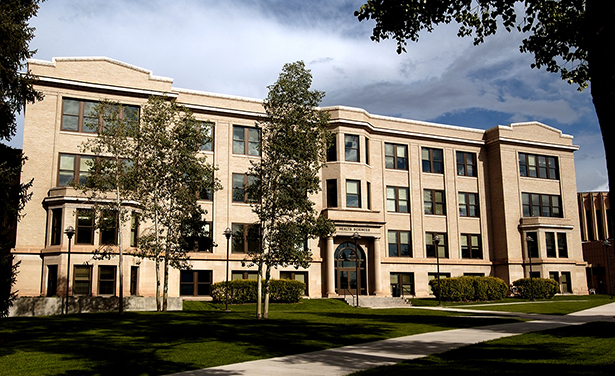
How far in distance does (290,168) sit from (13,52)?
41.4ft

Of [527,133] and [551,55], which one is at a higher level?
[527,133]

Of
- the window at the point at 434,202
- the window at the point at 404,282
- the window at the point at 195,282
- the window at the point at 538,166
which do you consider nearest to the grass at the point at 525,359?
the window at the point at 195,282

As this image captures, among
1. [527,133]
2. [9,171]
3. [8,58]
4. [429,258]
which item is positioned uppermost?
[527,133]

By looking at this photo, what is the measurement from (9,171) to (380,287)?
2648 centimetres

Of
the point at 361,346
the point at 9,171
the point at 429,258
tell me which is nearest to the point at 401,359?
the point at 361,346

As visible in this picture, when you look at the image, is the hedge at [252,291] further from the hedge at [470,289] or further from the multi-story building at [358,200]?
the hedge at [470,289]

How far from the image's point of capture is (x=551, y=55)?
14094 millimetres

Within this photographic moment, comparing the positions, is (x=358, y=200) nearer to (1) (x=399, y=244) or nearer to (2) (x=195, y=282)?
(1) (x=399, y=244)

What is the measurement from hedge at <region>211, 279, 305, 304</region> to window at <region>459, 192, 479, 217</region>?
60.2ft

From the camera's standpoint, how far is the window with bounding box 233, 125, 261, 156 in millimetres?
40062

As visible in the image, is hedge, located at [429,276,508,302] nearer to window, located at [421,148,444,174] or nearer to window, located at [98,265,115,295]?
window, located at [421,148,444,174]

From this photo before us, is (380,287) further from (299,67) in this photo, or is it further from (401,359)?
(401,359)

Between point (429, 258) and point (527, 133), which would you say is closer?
point (429, 258)

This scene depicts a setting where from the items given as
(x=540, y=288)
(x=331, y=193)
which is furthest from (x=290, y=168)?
(x=540, y=288)
